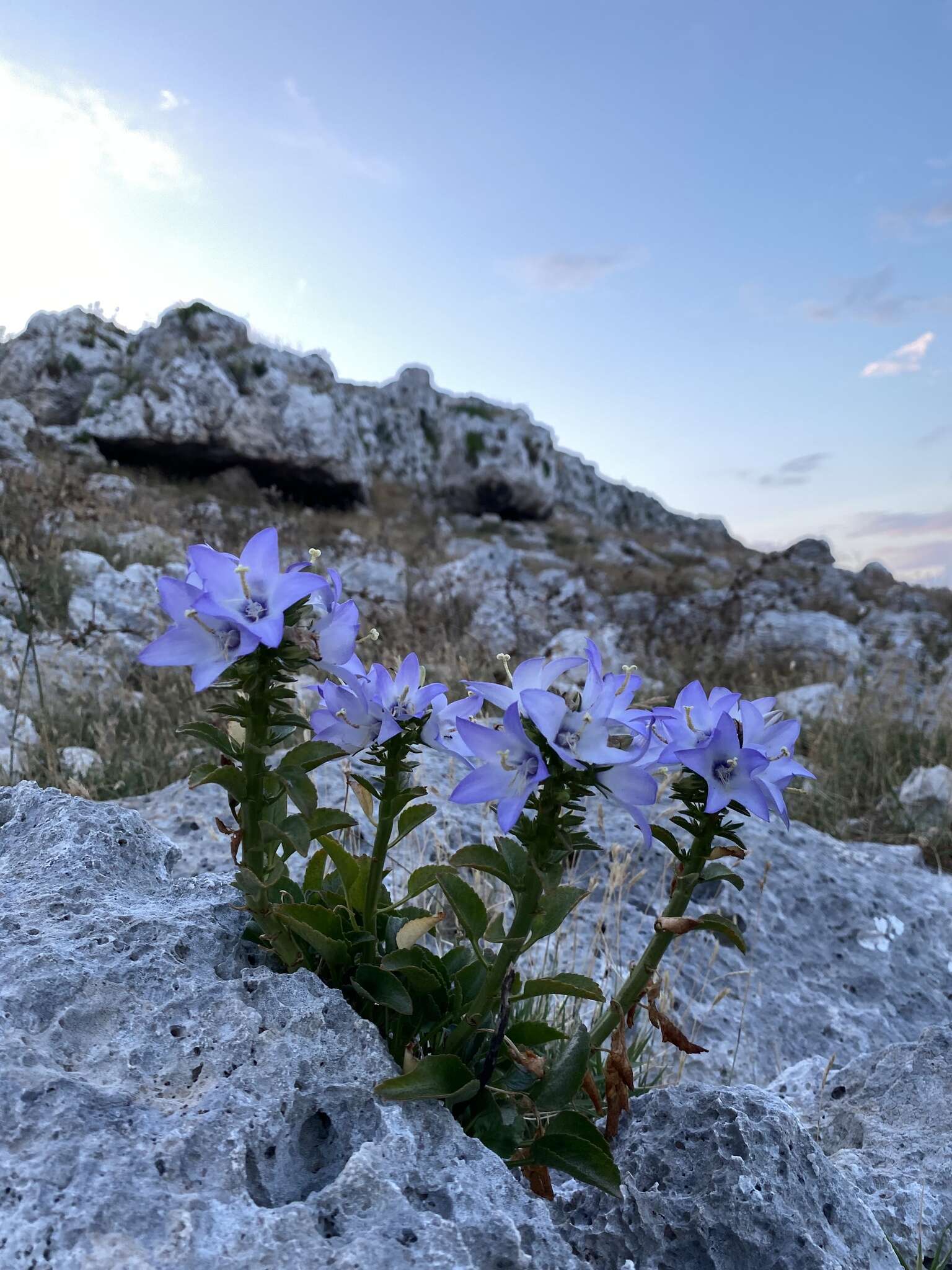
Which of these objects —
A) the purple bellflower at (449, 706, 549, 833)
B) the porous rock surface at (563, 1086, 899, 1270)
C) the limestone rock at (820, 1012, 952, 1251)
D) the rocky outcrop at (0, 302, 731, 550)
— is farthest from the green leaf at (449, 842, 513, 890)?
the rocky outcrop at (0, 302, 731, 550)

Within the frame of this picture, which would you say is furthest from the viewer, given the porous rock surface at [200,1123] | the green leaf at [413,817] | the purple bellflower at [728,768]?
the green leaf at [413,817]

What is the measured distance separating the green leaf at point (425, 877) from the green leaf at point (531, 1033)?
0.31 m

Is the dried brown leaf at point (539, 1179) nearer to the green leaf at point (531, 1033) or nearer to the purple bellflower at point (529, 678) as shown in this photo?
the green leaf at point (531, 1033)

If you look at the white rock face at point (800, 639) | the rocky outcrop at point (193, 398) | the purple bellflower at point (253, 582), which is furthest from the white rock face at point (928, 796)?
the rocky outcrop at point (193, 398)

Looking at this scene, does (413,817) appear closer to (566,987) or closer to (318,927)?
(318,927)

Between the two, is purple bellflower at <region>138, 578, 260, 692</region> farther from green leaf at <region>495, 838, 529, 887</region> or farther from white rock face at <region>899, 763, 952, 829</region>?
white rock face at <region>899, 763, 952, 829</region>

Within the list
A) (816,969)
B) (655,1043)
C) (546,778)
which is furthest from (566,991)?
(816,969)

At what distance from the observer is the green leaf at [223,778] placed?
4.64 ft

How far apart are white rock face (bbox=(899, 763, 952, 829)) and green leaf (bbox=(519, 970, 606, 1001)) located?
14.7ft

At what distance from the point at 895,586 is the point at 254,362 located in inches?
641

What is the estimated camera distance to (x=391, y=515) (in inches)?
908

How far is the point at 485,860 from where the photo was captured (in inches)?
56.0

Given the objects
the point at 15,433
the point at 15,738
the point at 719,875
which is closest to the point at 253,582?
the point at 719,875

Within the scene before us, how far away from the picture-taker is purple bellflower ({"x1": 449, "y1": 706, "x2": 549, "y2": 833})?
1270mm
